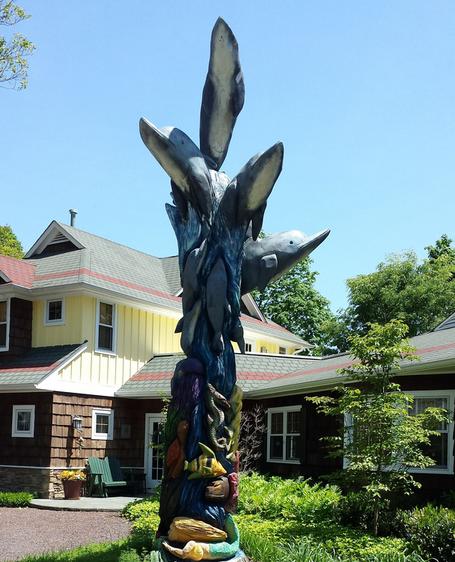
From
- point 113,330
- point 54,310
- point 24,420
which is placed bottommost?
point 24,420

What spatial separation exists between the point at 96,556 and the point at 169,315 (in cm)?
1311

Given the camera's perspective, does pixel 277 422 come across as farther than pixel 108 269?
No

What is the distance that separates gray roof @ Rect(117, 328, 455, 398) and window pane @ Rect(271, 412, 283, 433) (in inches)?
31.5

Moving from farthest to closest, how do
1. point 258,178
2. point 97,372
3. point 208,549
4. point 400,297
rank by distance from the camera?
point 400,297 → point 97,372 → point 258,178 → point 208,549

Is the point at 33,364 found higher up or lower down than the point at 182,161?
lower down

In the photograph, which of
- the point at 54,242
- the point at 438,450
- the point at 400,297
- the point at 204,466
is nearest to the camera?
the point at 204,466

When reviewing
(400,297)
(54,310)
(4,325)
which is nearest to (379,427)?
(54,310)

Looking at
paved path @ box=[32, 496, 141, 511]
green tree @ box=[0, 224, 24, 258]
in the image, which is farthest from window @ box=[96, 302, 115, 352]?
green tree @ box=[0, 224, 24, 258]

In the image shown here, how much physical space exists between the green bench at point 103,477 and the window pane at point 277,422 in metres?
4.13

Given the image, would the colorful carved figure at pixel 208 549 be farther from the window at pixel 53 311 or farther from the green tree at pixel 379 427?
the window at pixel 53 311

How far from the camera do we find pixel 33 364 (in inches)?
744

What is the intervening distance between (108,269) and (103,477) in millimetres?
6137

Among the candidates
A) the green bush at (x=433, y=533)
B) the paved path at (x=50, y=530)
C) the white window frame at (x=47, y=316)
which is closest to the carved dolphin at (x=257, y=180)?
the green bush at (x=433, y=533)

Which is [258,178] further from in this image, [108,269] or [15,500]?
[108,269]
